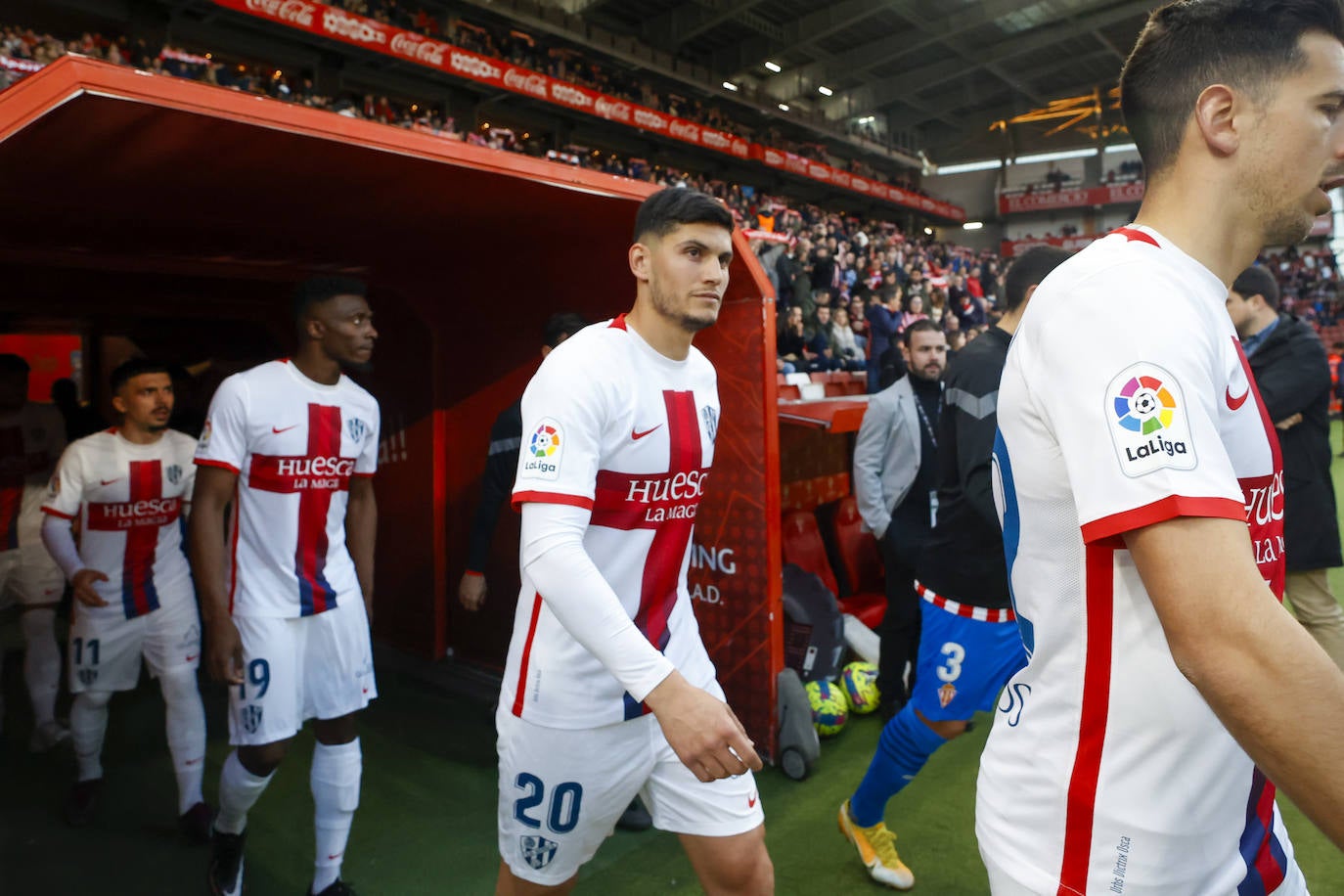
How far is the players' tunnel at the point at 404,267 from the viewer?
7.75 ft

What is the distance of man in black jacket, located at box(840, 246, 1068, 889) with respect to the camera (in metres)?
2.51

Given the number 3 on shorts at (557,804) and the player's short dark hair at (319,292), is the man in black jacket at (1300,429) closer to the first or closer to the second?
the number 3 on shorts at (557,804)

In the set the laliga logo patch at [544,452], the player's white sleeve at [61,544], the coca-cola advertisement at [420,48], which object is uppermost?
the coca-cola advertisement at [420,48]

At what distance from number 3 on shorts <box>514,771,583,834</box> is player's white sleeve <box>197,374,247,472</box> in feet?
5.32

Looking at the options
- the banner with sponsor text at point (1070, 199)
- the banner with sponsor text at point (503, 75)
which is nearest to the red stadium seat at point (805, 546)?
the banner with sponsor text at point (503, 75)

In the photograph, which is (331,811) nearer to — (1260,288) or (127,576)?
(127,576)

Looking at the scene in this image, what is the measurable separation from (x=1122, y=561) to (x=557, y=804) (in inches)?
53.6

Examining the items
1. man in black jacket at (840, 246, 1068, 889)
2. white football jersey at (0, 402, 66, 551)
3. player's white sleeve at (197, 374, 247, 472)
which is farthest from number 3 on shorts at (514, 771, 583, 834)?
white football jersey at (0, 402, 66, 551)

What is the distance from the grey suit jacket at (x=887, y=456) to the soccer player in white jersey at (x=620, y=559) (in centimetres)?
219

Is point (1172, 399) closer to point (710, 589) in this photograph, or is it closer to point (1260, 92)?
point (1260, 92)

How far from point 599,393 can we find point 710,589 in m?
2.30

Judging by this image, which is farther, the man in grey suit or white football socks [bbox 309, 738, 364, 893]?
the man in grey suit

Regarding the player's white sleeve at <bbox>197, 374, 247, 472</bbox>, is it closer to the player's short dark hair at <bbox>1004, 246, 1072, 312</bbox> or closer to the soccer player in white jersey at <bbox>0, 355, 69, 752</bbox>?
the soccer player in white jersey at <bbox>0, 355, 69, 752</bbox>

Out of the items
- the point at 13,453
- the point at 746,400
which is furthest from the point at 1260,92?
the point at 13,453
